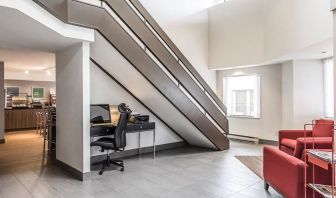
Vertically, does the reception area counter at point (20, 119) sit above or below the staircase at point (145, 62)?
below

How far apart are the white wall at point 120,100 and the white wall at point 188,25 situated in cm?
219

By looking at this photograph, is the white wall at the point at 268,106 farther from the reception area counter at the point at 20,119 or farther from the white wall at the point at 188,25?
the reception area counter at the point at 20,119

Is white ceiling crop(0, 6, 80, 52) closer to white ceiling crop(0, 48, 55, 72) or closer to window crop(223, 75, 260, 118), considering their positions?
white ceiling crop(0, 48, 55, 72)

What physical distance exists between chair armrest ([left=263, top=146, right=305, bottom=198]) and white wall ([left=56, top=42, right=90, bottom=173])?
2.81 m

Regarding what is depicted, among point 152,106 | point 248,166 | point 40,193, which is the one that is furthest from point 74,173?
point 248,166

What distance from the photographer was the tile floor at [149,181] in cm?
330

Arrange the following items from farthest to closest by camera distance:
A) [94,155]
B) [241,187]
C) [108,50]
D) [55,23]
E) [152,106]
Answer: [152,106], [94,155], [108,50], [241,187], [55,23]

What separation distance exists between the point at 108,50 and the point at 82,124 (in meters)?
1.34

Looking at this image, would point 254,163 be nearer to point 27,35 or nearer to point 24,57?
point 27,35

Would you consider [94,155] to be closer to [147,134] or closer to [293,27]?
[147,134]

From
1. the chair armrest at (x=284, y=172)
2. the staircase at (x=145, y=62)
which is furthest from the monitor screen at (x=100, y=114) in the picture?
the chair armrest at (x=284, y=172)

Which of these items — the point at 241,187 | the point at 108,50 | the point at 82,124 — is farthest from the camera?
the point at 108,50

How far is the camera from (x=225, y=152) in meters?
5.73

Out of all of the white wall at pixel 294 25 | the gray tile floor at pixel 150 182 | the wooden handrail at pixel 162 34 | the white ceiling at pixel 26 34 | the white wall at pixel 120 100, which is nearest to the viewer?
the white ceiling at pixel 26 34
